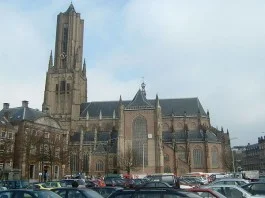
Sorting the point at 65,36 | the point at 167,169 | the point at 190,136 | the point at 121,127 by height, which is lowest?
the point at 167,169

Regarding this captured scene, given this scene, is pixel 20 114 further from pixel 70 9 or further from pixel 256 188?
pixel 256 188

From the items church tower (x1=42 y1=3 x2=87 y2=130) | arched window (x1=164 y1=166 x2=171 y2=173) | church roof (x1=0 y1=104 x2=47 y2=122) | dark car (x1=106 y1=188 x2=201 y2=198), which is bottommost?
arched window (x1=164 y1=166 x2=171 y2=173)

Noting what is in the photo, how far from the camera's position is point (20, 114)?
59.8m

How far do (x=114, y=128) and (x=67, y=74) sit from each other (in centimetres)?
1899

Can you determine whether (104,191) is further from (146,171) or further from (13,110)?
(146,171)

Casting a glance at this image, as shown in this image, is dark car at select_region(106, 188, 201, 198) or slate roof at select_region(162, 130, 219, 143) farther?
slate roof at select_region(162, 130, 219, 143)

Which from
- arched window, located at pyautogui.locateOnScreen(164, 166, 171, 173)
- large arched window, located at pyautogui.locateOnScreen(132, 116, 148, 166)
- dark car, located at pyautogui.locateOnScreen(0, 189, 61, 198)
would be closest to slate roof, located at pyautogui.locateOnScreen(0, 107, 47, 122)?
large arched window, located at pyautogui.locateOnScreen(132, 116, 148, 166)

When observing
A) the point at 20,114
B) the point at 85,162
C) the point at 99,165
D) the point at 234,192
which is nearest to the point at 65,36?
the point at 85,162

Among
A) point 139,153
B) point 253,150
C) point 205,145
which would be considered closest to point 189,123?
point 205,145

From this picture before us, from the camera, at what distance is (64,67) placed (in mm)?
91500

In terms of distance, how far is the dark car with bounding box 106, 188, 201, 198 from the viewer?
8.59 m

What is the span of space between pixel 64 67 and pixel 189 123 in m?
35.4

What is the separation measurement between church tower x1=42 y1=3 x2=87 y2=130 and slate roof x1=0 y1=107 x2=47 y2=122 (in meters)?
24.0

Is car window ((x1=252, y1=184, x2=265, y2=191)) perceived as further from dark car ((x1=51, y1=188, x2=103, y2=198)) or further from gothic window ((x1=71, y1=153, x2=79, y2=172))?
gothic window ((x1=71, y1=153, x2=79, y2=172))
